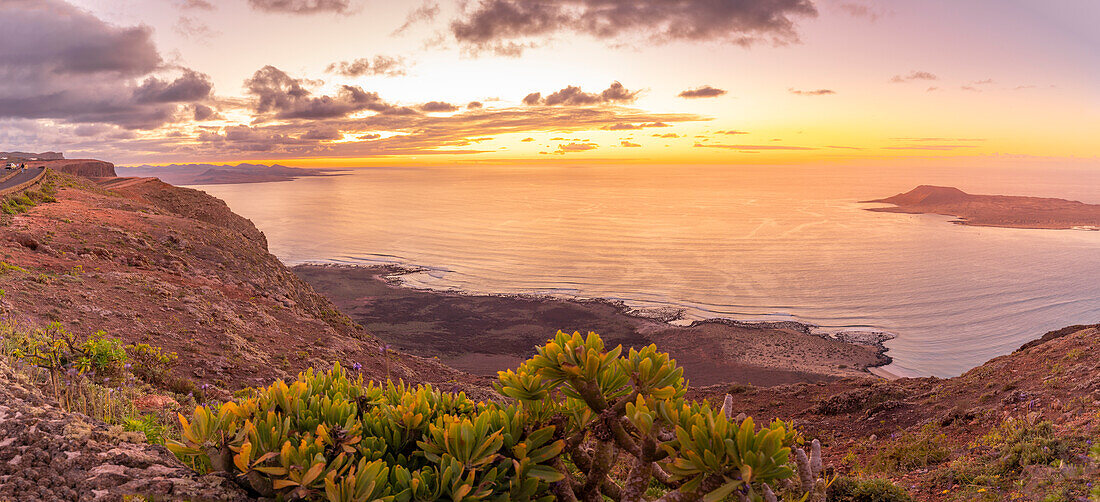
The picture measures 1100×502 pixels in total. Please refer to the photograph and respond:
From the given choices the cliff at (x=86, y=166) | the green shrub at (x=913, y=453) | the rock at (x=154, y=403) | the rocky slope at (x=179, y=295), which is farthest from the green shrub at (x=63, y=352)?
the cliff at (x=86, y=166)

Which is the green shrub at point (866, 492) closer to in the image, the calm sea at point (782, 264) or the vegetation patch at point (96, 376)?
the vegetation patch at point (96, 376)

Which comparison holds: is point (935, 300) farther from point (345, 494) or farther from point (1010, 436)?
point (345, 494)

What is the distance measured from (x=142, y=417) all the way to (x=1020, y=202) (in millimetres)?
169403

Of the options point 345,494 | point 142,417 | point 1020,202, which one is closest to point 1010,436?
point 345,494

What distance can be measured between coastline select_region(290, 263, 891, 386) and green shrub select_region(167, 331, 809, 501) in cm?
3033

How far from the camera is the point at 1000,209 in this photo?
405ft

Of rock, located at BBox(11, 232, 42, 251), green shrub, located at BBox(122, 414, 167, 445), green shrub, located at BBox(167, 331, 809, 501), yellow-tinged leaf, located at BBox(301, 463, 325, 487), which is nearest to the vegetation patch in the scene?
green shrub, located at BBox(122, 414, 167, 445)

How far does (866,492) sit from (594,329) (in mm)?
35218

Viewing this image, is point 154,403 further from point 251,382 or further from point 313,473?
point 313,473

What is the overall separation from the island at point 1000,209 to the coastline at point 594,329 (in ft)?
317

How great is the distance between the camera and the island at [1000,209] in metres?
105

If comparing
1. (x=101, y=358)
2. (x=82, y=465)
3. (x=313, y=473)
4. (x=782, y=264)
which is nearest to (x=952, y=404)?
(x=313, y=473)

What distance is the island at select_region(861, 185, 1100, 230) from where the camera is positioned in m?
105

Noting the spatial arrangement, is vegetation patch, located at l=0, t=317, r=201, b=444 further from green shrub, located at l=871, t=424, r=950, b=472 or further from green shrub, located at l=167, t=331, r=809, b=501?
green shrub, located at l=871, t=424, r=950, b=472
